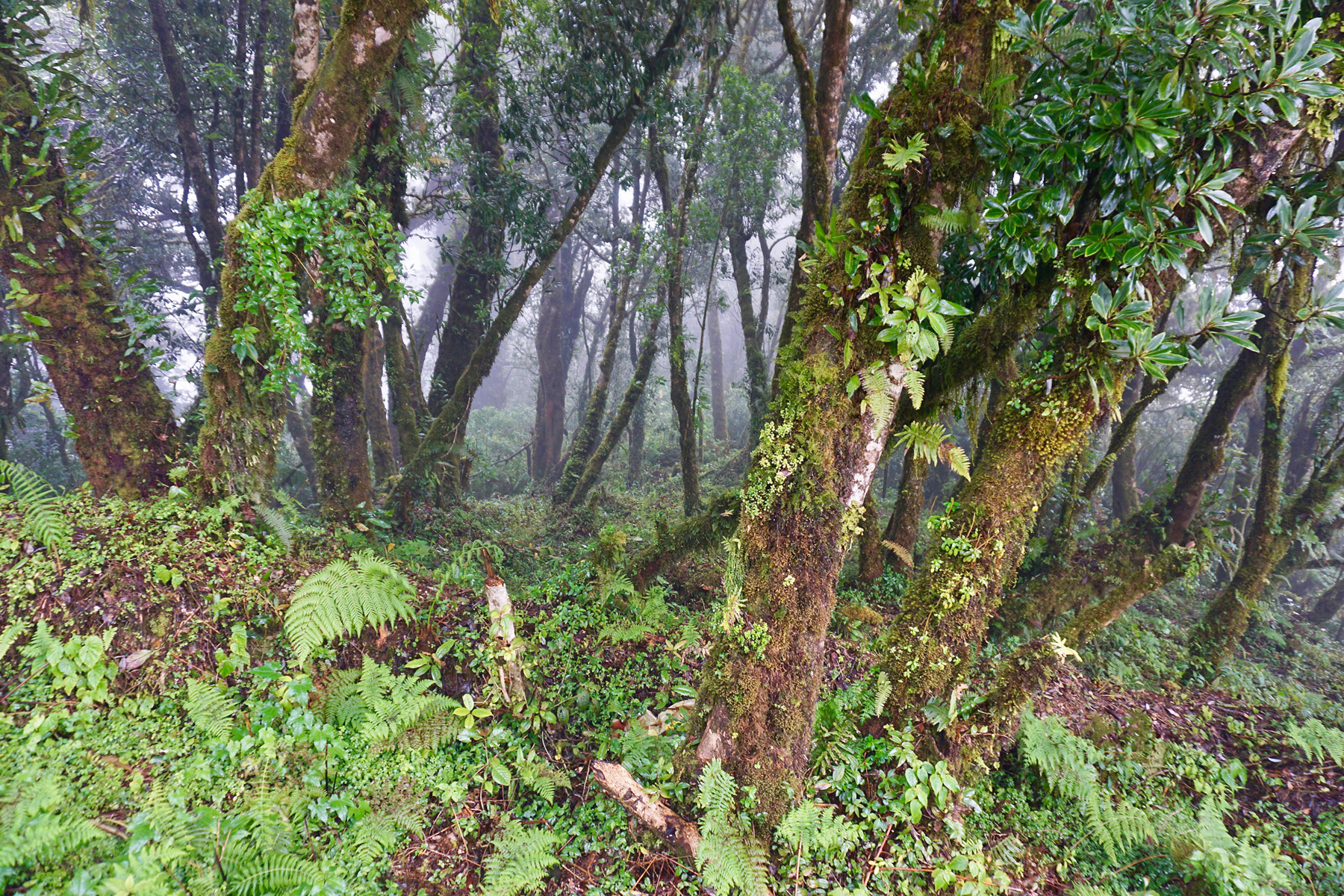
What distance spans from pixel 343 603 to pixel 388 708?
0.72 meters

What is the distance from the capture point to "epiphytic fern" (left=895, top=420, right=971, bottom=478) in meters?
2.79

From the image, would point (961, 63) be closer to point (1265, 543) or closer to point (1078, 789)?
point (1078, 789)

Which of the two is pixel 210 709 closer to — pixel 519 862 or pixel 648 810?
pixel 519 862

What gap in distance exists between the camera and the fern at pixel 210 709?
2881 millimetres

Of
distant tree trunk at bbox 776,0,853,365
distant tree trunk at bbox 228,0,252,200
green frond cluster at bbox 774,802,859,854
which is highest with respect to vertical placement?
distant tree trunk at bbox 228,0,252,200

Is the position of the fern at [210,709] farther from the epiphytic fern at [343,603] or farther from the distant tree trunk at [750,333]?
the distant tree trunk at [750,333]

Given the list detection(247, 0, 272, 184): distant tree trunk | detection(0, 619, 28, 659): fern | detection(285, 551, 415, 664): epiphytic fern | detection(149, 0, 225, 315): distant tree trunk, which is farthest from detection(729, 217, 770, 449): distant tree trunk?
detection(0, 619, 28, 659): fern

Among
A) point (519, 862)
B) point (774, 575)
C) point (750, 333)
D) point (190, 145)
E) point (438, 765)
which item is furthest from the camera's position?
point (750, 333)

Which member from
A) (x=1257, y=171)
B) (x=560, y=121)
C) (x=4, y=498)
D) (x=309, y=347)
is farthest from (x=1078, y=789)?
(x=560, y=121)

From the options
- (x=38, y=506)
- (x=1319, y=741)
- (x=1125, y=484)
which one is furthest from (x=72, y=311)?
(x=1125, y=484)

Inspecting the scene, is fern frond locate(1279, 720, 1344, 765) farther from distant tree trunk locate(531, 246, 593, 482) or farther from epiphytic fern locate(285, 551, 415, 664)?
distant tree trunk locate(531, 246, 593, 482)

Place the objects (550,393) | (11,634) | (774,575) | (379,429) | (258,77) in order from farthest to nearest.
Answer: (550,393) → (379,429) → (258,77) → (11,634) → (774,575)

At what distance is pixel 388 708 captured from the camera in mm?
3082

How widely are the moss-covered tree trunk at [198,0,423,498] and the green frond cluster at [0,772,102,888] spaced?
2.10 m
